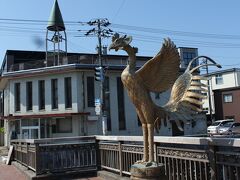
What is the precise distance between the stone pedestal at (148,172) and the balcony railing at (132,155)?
63 centimetres

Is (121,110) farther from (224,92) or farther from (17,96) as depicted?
(224,92)

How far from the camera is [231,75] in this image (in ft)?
181

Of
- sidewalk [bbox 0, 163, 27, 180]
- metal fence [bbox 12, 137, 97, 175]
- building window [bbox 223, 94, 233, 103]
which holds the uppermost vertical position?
building window [bbox 223, 94, 233, 103]

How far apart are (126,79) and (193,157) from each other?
1872mm

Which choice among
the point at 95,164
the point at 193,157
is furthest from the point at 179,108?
the point at 95,164

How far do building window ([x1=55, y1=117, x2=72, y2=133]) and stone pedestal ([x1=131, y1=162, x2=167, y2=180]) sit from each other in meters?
29.0

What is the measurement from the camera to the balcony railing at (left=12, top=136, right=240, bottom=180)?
234 inches

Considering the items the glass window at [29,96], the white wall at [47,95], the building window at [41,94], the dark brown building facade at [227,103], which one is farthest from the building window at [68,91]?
the dark brown building facade at [227,103]

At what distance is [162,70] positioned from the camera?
6.57 meters

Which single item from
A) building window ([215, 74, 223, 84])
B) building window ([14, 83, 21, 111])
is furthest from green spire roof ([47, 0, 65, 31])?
building window ([215, 74, 223, 84])

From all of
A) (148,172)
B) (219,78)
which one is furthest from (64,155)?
(219,78)

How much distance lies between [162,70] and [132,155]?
136 inches

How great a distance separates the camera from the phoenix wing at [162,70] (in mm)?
6363

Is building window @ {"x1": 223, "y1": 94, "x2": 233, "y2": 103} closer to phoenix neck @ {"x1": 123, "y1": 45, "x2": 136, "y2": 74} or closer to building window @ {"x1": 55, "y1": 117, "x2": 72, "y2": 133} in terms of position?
building window @ {"x1": 55, "y1": 117, "x2": 72, "y2": 133}
